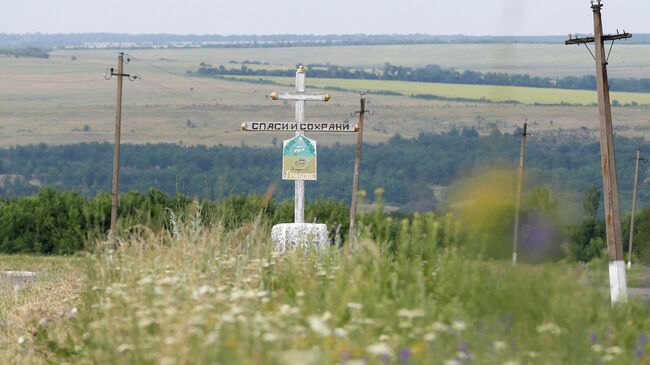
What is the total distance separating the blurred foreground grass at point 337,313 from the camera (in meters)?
6.27

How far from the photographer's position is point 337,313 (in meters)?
7.47

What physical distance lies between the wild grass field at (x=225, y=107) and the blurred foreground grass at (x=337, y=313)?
87.4m

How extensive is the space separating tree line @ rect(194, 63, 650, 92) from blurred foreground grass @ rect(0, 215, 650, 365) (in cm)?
→ 7688

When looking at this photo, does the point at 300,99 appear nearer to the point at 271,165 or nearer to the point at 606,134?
the point at 606,134

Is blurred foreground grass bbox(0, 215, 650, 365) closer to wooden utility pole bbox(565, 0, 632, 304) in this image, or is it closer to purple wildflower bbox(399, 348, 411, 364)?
purple wildflower bbox(399, 348, 411, 364)

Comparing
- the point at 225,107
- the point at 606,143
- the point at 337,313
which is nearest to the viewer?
the point at 337,313

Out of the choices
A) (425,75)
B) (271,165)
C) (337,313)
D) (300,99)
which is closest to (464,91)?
(425,75)

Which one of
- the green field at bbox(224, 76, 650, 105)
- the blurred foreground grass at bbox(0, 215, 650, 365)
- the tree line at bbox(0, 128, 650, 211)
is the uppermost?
the green field at bbox(224, 76, 650, 105)

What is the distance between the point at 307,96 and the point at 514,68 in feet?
64.3

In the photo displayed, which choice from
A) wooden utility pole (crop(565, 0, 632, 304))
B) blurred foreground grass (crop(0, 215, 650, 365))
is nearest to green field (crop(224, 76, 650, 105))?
wooden utility pole (crop(565, 0, 632, 304))

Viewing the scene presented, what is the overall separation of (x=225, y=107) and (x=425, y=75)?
94.8 ft

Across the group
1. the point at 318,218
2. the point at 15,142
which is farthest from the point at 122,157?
the point at 318,218

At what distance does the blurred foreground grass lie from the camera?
6270mm

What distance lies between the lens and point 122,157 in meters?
137
